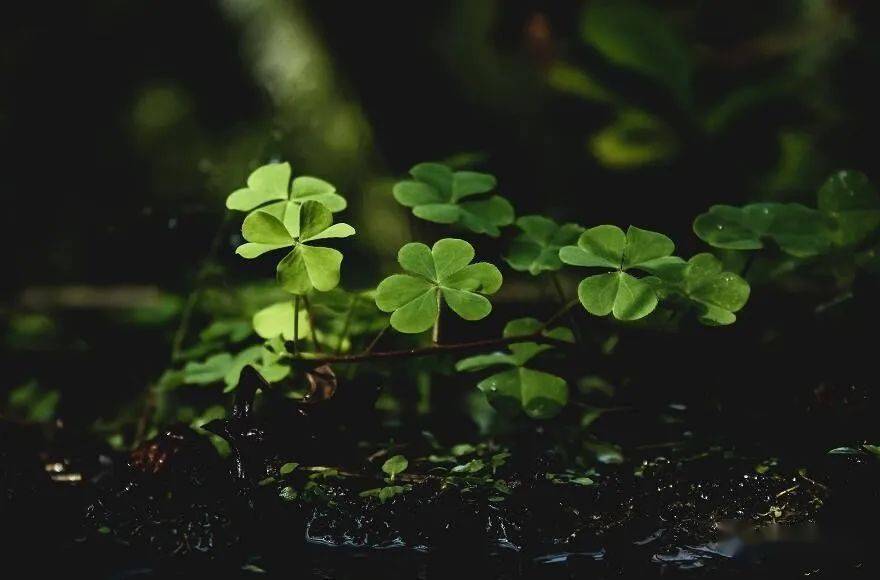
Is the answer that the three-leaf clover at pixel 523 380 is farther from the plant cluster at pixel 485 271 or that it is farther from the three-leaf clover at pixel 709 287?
the three-leaf clover at pixel 709 287

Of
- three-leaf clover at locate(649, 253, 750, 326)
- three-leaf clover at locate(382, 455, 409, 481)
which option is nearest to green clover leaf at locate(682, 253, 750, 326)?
three-leaf clover at locate(649, 253, 750, 326)

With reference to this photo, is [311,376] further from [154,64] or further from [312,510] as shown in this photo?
[154,64]

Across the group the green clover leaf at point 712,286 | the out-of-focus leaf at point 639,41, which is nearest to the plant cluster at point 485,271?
the green clover leaf at point 712,286

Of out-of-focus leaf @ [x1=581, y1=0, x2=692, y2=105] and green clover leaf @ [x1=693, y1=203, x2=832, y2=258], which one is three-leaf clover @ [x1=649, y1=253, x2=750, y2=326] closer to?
green clover leaf @ [x1=693, y1=203, x2=832, y2=258]

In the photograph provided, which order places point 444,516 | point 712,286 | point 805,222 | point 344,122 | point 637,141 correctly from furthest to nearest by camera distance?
point 637,141, point 344,122, point 805,222, point 712,286, point 444,516

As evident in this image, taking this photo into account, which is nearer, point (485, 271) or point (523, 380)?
Answer: point (485, 271)

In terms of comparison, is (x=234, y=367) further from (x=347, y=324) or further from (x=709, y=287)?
(x=709, y=287)

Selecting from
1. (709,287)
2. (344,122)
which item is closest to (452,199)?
(709,287)
